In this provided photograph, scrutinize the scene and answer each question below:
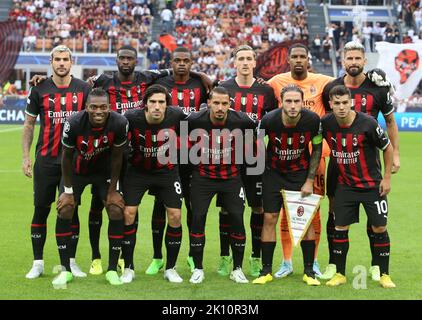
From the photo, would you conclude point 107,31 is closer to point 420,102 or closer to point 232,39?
point 232,39

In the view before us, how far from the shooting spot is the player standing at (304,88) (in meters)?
8.27

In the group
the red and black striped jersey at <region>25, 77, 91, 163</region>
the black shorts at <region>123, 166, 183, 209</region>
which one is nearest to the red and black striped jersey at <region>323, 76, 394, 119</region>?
the black shorts at <region>123, 166, 183, 209</region>

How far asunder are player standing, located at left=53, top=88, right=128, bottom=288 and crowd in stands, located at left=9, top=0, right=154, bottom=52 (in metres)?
27.7

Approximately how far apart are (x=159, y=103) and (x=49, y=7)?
31423 millimetres

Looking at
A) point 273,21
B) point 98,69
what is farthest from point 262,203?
point 273,21

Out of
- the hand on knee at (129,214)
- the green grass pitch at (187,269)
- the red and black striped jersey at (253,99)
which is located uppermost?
the red and black striped jersey at (253,99)

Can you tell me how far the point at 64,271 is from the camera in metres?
7.68

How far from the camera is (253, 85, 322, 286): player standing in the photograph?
776cm

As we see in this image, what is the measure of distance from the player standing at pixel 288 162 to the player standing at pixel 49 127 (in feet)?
5.88

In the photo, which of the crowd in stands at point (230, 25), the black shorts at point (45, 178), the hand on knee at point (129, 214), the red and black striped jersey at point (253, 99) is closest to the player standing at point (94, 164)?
the hand on knee at point (129, 214)

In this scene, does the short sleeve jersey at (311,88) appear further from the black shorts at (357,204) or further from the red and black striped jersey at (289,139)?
the black shorts at (357,204)

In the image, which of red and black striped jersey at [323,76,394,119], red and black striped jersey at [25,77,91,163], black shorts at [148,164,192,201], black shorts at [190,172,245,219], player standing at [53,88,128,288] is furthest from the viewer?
black shorts at [148,164,192,201]

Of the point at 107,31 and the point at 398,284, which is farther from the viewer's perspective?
the point at 107,31

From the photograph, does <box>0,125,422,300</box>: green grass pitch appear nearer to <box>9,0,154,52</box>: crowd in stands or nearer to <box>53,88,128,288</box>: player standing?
<box>53,88,128,288</box>: player standing
